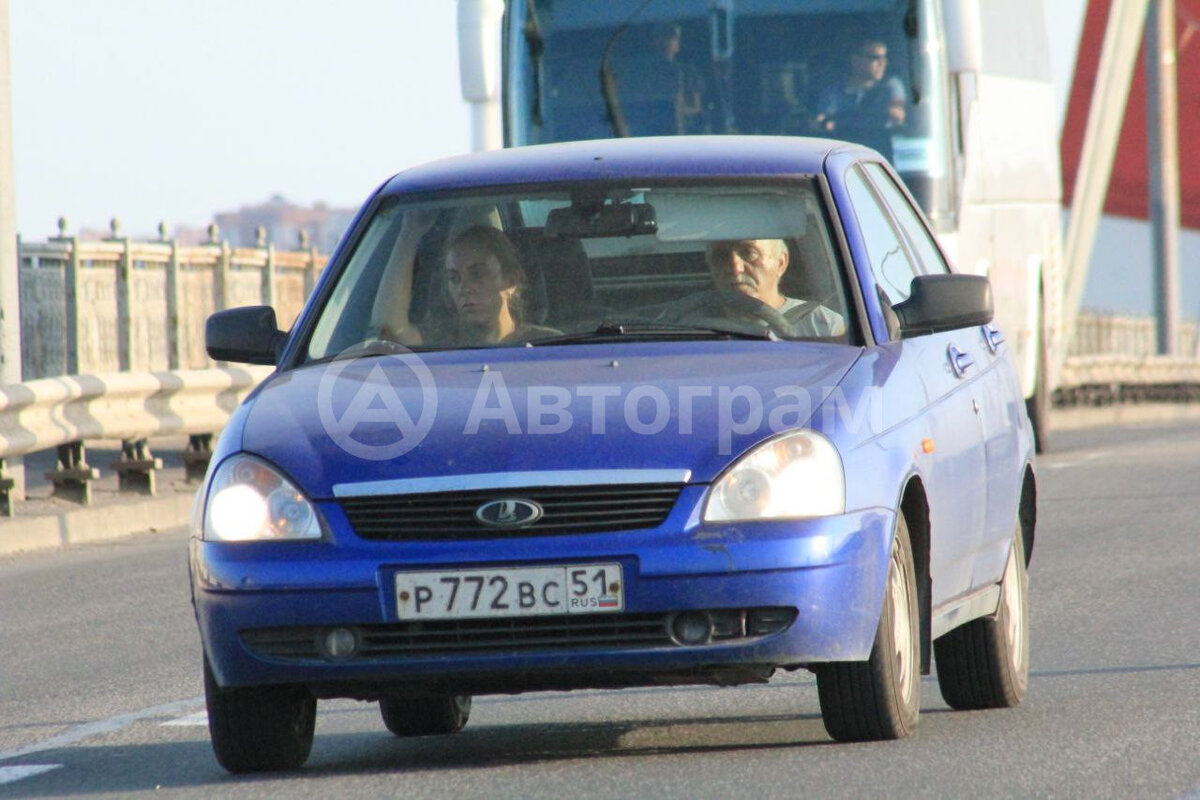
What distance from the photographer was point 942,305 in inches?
286

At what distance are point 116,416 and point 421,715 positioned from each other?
10.6m

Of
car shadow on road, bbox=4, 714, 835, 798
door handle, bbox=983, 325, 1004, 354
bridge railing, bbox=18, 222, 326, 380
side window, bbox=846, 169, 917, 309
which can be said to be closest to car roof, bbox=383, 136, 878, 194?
side window, bbox=846, 169, 917, 309

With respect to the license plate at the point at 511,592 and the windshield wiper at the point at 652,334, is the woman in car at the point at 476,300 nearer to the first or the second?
the windshield wiper at the point at 652,334

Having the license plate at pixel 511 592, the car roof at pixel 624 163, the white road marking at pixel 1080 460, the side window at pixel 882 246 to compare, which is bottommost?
the white road marking at pixel 1080 460

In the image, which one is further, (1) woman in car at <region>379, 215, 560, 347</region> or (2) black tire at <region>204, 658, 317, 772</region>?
(1) woman in car at <region>379, 215, 560, 347</region>

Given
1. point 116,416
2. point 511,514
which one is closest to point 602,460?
point 511,514

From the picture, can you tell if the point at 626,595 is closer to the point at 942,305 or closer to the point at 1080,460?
the point at 942,305

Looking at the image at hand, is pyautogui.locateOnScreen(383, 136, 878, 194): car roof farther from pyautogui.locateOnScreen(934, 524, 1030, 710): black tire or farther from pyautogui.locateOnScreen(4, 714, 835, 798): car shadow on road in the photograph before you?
pyautogui.locateOnScreen(4, 714, 835, 798): car shadow on road

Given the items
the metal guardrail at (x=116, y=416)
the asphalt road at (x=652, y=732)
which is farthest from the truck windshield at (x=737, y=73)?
the asphalt road at (x=652, y=732)

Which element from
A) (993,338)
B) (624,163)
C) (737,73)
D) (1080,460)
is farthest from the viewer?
(1080,460)

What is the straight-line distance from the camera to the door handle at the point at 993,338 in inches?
333

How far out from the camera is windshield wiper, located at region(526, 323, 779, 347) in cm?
709

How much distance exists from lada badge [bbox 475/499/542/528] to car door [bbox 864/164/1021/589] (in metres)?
1.75

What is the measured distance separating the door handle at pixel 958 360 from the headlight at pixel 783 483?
1.38 meters
